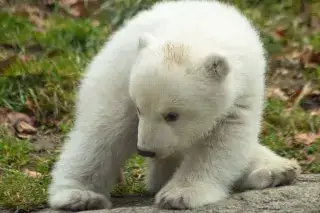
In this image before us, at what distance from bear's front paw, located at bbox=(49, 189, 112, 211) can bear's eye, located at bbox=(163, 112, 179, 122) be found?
81 centimetres

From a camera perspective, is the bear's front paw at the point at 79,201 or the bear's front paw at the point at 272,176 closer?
the bear's front paw at the point at 79,201

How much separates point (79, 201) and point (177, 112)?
921 mm

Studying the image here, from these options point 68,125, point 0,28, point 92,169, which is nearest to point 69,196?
point 92,169

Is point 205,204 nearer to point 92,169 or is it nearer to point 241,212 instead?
point 241,212

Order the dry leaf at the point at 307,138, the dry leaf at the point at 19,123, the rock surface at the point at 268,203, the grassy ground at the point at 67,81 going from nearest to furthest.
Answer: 1. the rock surface at the point at 268,203
2. the grassy ground at the point at 67,81
3. the dry leaf at the point at 307,138
4. the dry leaf at the point at 19,123

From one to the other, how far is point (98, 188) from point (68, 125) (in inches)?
91.7

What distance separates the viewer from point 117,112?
17.2 feet

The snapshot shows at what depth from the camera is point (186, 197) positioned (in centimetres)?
499

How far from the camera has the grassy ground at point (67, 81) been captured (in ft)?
22.2

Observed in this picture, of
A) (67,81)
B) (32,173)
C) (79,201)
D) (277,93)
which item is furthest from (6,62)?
(79,201)

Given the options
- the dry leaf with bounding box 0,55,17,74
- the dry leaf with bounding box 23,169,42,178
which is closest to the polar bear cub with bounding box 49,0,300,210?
the dry leaf with bounding box 23,169,42,178

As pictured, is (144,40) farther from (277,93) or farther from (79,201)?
(277,93)

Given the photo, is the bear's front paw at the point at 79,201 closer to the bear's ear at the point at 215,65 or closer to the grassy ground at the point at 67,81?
the grassy ground at the point at 67,81

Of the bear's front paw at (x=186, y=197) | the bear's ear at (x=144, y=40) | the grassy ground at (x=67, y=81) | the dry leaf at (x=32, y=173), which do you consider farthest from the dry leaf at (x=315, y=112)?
the bear's ear at (x=144, y=40)
